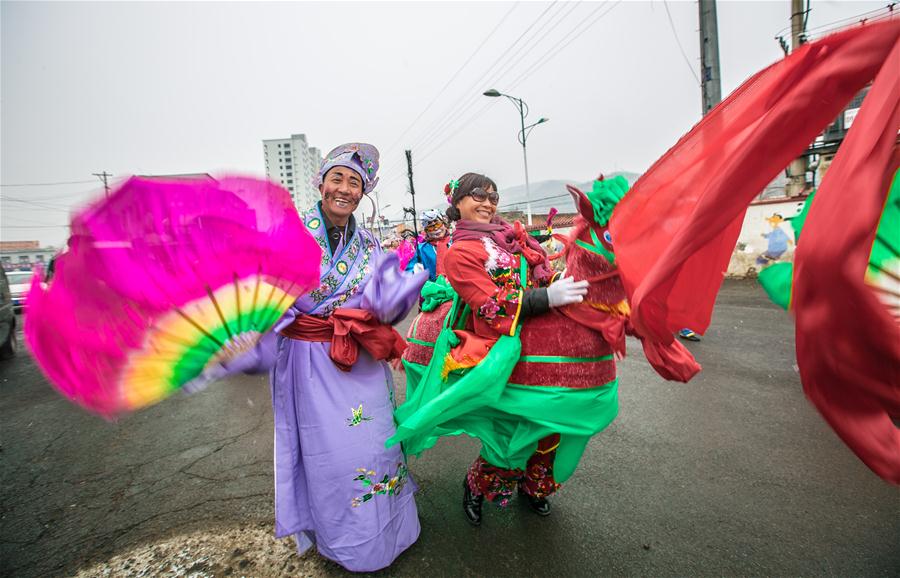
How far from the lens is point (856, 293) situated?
2.16 ft

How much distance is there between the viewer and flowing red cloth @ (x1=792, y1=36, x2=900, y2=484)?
657 millimetres

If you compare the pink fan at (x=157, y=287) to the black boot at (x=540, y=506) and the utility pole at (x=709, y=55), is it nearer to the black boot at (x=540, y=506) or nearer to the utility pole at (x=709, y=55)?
the black boot at (x=540, y=506)

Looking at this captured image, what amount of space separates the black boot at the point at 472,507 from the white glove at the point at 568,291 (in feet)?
3.98

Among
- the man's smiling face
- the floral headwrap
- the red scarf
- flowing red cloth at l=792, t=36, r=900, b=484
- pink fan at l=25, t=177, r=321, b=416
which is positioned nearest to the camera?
flowing red cloth at l=792, t=36, r=900, b=484

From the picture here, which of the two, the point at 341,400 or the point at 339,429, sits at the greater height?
the point at 341,400

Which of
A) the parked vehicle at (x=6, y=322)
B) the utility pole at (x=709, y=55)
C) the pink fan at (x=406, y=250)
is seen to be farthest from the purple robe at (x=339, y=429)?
the utility pole at (x=709, y=55)

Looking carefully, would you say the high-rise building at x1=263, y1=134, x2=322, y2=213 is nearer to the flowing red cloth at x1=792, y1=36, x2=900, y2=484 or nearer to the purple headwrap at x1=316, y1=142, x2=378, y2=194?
the purple headwrap at x1=316, y1=142, x2=378, y2=194

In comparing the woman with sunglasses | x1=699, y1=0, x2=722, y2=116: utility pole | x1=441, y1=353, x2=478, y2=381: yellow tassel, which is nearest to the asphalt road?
the woman with sunglasses

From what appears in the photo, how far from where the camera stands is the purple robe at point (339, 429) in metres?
1.68

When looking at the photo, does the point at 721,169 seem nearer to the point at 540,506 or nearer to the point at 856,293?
the point at 856,293

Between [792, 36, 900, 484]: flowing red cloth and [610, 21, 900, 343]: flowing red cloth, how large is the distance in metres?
0.05

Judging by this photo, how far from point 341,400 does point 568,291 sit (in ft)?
3.60

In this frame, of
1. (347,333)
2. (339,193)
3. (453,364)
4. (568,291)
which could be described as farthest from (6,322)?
(568,291)

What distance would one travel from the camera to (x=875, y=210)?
2.11ft
